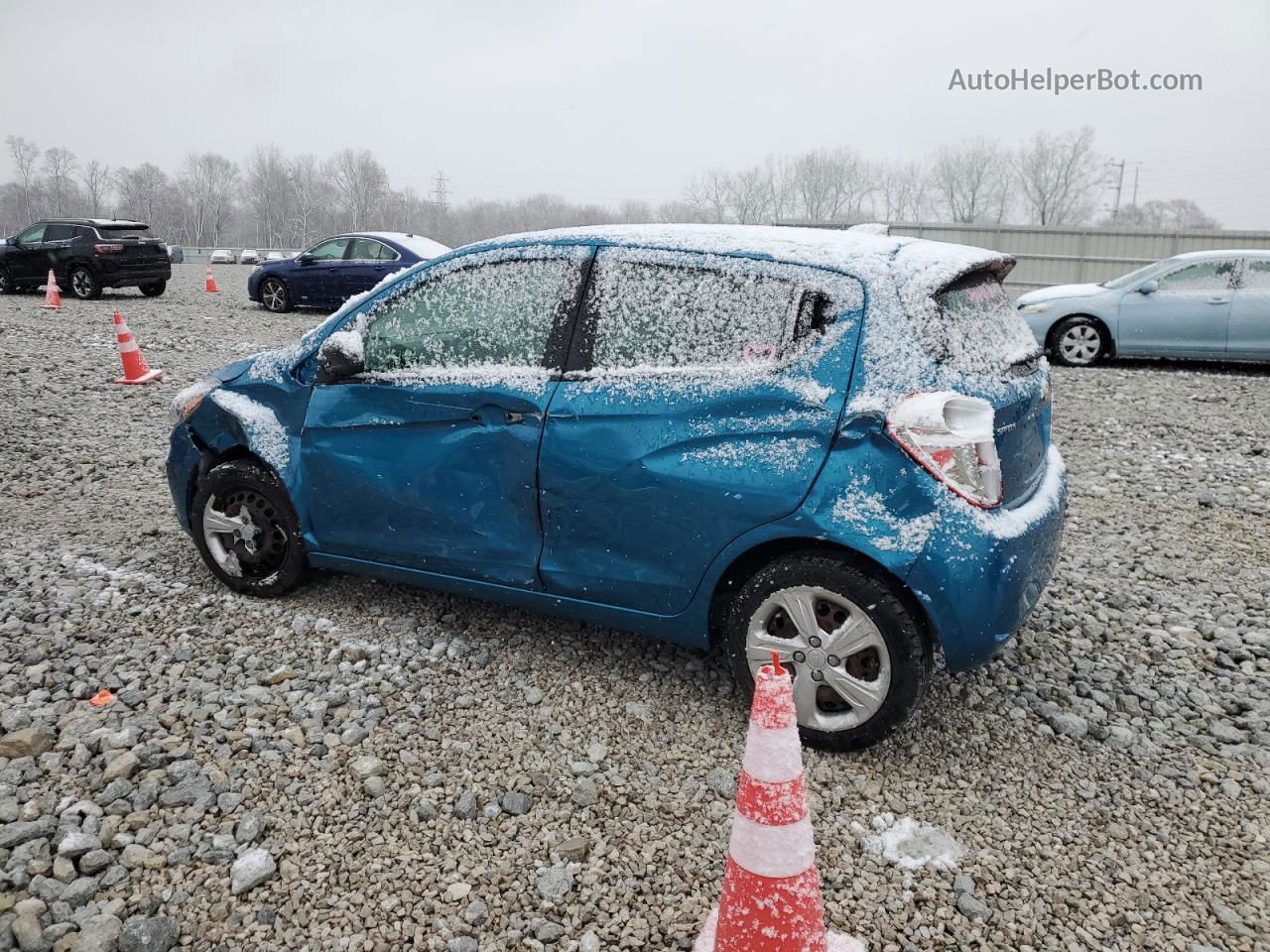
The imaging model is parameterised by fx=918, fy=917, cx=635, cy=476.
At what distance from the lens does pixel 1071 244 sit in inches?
921

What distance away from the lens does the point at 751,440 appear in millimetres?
2934

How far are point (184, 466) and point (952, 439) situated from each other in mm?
3386

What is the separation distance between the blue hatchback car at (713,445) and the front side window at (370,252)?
11636 mm

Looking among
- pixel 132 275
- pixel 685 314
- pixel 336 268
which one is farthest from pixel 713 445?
pixel 132 275

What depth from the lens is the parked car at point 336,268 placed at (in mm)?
14891

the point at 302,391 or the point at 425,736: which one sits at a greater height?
the point at 302,391

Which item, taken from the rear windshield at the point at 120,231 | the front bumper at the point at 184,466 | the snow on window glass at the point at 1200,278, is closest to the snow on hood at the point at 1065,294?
the snow on window glass at the point at 1200,278

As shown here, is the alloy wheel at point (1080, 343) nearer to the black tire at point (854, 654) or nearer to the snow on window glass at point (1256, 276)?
the snow on window glass at point (1256, 276)

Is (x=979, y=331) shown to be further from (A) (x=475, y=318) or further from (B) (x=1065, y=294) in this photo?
(B) (x=1065, y=294)

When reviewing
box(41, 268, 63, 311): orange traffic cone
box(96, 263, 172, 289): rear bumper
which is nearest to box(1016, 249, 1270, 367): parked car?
box(41, 268, 63, 311): orange traffic cone

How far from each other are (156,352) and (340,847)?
33.3ft

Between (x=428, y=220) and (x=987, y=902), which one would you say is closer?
(x=987, y=902)

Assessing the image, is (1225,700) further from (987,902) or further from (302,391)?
(302,391)

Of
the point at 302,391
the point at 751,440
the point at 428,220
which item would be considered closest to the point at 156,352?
the point at 302,391
